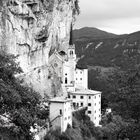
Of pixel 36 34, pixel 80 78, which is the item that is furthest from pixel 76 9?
pixel 36 34

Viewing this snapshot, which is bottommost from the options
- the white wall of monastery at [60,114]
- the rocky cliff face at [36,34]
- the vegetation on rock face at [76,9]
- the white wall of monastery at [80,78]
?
the white wall of monastery at [60,114]

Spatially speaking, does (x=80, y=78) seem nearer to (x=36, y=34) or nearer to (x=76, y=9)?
(x=76, y=9)

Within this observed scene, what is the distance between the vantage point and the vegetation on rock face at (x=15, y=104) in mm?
16812

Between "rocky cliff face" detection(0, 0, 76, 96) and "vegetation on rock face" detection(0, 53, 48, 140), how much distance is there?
29.8 m

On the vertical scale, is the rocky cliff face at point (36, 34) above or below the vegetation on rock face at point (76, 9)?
below

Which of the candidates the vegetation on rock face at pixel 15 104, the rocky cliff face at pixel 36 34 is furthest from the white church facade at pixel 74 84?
the vegetation on rock face at pixel 15 104

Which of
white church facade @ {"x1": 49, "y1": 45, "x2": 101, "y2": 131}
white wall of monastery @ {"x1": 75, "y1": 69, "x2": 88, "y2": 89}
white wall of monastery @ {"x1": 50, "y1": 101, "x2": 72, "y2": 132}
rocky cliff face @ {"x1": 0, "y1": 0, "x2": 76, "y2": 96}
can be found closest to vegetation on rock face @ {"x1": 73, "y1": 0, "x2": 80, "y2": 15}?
rocky cliff face @ {"x1": 0, "y1": 0, "x2": 76, "y2": 96}

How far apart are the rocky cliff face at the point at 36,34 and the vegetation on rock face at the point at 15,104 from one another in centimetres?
2985

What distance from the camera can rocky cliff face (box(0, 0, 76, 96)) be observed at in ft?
164

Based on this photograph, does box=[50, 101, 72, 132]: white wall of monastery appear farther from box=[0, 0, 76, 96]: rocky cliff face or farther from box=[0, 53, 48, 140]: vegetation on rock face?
box=[0, 53, 48, 140]: vegetation on rock face

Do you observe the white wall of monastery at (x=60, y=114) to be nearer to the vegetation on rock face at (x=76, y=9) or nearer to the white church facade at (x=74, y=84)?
the white church facade at (x=74, y=84)

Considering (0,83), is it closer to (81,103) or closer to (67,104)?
(67,104)

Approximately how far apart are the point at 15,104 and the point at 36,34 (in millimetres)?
41025

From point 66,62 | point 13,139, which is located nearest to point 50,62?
point 66,62
